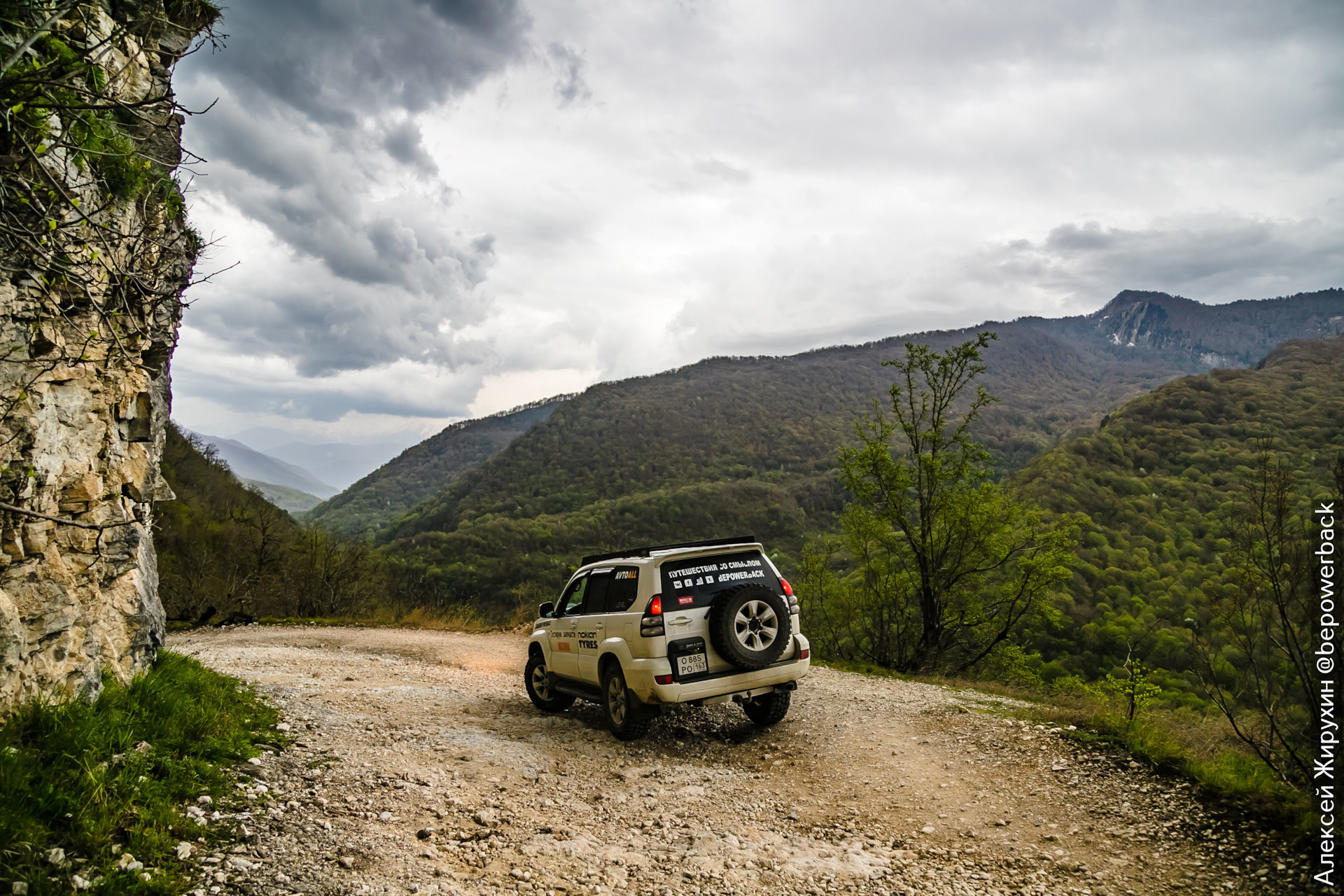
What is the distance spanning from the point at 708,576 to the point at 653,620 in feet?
2.70

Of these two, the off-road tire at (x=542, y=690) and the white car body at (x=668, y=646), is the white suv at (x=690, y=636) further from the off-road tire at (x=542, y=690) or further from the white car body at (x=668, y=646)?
the off-road tire at (x=542, y=690)

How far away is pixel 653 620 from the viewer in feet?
22.9

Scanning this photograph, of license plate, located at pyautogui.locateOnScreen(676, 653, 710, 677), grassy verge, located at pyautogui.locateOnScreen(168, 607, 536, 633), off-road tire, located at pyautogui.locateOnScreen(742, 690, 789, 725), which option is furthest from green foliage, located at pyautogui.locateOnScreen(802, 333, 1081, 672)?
grassy verge, located at pyautogui.locateOnScreen(168, 607, 536, 633)

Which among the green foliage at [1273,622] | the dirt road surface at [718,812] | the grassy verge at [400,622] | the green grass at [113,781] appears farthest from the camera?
the grassy verge at [400,622]

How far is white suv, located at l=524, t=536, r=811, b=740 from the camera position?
271 inches

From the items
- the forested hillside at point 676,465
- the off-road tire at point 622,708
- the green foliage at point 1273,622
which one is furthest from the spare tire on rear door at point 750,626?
the forested hillside at point 676,465

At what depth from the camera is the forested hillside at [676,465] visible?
74.2 meters

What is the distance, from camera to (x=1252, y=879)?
4.13m

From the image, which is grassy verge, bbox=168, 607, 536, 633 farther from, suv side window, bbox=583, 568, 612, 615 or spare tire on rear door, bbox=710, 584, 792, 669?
spare tire on rear door, bbox=710, 584, 792, 669

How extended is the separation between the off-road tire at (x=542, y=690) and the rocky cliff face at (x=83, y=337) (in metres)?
4.47

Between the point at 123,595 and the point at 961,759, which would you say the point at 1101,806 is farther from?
the point at 123,595

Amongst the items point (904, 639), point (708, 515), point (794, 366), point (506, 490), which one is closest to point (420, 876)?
point (904, 639)

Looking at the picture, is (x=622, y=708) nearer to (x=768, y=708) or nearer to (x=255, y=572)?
(x=768, y=708)

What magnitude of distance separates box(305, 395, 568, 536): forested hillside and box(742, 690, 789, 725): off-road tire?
116 m
